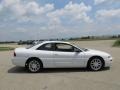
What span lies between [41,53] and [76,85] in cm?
340

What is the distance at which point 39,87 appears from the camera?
742 cm

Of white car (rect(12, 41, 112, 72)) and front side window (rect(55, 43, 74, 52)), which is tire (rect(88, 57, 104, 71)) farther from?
front side window (rect(55, 43, 74, 52))

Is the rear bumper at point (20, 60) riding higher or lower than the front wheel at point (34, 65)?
higher

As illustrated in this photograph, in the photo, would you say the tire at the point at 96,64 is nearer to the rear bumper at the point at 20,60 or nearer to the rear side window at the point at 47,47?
the rear side window at the point at 47,47

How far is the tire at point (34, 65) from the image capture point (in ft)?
34.4

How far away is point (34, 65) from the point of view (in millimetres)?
10531

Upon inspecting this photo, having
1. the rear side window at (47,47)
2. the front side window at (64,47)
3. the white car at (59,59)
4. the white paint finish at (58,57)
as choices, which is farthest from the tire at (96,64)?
the rear side window at (47,47)

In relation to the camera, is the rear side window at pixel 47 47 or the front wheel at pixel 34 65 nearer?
the front wheel at pixel 34 65

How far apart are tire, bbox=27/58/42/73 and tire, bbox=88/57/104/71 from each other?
2.33 metres

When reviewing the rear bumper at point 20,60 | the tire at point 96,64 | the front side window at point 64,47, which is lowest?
the tire at point 96,64

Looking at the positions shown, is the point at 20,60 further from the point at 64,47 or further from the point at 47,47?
the point at 64,47

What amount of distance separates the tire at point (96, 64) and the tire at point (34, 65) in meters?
2.33

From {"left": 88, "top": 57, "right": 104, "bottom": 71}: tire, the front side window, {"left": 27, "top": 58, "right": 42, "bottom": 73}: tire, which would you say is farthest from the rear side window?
{"left": 88, "top": 57, "right": 104, "bottom": 71}: tire

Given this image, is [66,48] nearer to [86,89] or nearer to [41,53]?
[41,53]
